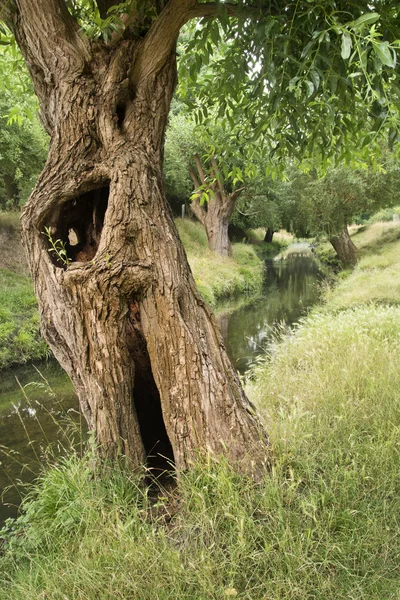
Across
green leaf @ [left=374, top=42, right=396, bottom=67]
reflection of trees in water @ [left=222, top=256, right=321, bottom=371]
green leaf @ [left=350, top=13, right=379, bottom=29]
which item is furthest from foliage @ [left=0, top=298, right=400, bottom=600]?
reflection of trees in water @ [left=222, top=256, right=321, bottom=371]

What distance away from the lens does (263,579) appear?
2240mm

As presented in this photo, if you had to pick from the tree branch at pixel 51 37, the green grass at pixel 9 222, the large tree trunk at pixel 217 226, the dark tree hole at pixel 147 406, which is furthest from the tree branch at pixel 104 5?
the large tree trunk at pixel 217 226

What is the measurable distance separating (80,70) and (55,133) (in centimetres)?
51

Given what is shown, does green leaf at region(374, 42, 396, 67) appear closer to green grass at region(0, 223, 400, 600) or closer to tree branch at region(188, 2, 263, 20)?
tree branch at region(188, 2, 263, 20)

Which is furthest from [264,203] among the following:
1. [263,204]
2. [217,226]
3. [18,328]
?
[18,328]

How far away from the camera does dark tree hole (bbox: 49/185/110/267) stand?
3.53m

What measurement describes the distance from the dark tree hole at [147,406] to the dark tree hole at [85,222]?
0.79 m

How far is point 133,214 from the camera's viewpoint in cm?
315

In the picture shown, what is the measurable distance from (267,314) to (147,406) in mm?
11918

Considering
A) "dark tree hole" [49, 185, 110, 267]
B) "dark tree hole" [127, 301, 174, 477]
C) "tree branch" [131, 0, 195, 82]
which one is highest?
"tree branch" [131, 0, 195, 82]

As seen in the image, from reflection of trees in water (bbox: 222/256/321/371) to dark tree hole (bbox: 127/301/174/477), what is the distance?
5.38 metres

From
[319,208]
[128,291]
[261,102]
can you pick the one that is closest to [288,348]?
[261,102]

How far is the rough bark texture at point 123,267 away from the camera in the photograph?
3.00 meters

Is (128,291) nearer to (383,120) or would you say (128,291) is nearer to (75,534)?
(75,534)
